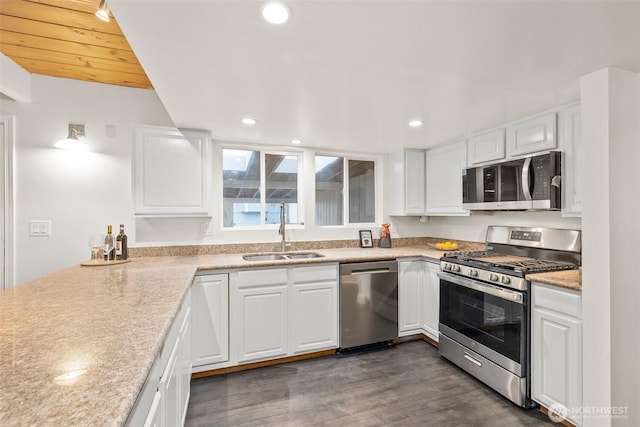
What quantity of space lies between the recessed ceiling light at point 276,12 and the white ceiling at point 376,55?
31mm

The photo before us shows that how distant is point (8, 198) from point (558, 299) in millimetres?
3977

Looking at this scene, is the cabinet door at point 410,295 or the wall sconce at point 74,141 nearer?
the wall sconce at point 74,141

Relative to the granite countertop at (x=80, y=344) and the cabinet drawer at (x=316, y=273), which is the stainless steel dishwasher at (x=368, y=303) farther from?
the granite countertop at (x=80, y=344)

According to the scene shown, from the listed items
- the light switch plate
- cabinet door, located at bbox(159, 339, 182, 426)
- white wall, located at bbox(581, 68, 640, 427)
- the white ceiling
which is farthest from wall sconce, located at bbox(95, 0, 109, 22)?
white wall, located at bbox(581, 68, 640, 427)

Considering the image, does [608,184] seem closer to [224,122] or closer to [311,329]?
[311,329]


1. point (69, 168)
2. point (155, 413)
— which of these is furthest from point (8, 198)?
point (155, 413)

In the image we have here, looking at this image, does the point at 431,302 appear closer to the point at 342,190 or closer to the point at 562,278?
the point at 562,278

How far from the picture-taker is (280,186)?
3389 millimetres

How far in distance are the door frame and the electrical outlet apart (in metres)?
1.39

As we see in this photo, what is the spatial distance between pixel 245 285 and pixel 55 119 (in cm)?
207

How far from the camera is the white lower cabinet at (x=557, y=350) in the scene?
1.74 m

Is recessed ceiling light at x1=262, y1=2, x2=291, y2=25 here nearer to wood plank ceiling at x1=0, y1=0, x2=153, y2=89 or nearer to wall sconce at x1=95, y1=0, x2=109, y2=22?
wall sconce at x1=95, y1=0, x2=109, y2=22

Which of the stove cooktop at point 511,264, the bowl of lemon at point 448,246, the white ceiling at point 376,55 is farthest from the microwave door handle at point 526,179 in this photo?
the bowl of lemon at point 448,246

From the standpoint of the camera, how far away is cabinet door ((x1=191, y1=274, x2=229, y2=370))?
2350 mm
